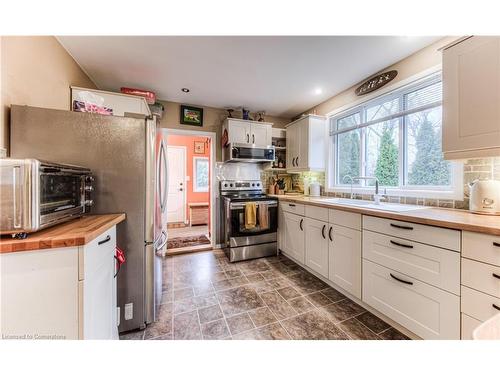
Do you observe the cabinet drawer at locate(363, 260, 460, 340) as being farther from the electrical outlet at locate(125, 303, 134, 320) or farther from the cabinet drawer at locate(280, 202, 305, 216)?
the electrical outlet at locate(125, 303, 134, 320)

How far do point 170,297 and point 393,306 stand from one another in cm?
196

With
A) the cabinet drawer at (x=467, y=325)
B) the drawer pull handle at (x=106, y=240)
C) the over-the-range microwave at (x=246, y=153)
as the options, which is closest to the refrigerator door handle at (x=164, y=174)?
the drawer pull handle at (x=106, y=240)

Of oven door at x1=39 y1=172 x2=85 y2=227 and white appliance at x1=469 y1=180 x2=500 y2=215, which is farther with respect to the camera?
white appliance at x1=469 y1=180 x2=500 y2=215

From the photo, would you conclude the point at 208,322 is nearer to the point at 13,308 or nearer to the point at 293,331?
the point at 293,331

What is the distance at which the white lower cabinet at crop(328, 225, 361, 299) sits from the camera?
1686 millimetres

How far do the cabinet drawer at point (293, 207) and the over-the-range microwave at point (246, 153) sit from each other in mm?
881

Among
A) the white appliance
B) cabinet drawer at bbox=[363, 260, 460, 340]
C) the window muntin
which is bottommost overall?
cabinet drawer at bbox=[363, 260, 460, 340]

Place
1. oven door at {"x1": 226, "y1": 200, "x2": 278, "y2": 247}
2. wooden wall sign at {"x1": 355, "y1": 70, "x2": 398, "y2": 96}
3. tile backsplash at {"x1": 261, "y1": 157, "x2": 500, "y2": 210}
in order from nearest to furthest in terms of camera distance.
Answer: tile backsplash at {"x1": 261, "y1": 157, "x2": 500, "y2": 210} < wooden wall sign at {"x1": 355, "y1": 70, "x2": 398, "y2": 96} < oven door at {"x1": 226, "y1": 200, "x2": 278, "y2": 247}

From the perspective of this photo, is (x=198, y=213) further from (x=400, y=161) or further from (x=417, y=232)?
(x=417, y=232)

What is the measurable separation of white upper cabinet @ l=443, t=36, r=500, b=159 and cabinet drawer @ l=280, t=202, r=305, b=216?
1.41 metres

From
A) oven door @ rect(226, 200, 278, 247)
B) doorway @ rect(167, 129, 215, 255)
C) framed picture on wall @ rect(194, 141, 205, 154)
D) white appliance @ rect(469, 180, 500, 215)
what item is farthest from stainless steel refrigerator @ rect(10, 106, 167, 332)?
framed picture on wall @ rect(194, 141, 205, 154)

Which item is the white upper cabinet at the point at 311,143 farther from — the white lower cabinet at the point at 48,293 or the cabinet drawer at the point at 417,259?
the white lower cabinet at the point at 48,293
